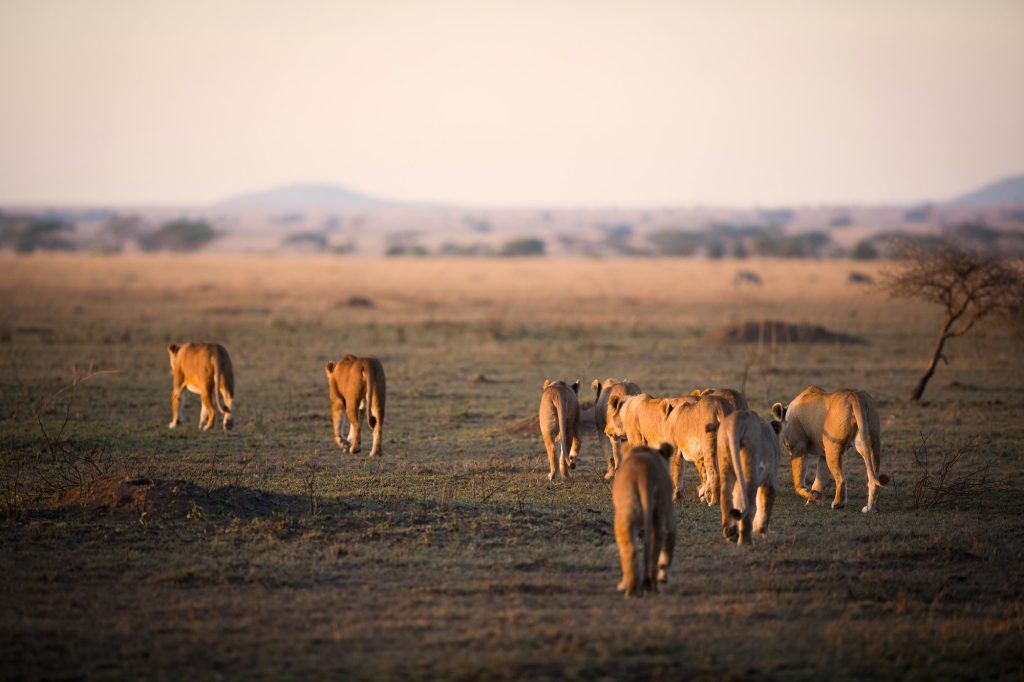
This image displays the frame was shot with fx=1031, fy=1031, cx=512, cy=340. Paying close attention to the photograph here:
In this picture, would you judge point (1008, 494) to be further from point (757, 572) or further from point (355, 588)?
point (355, 588)

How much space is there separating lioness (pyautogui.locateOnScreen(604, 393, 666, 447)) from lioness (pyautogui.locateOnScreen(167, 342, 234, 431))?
6.87 metres

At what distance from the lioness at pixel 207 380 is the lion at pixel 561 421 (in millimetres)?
6039

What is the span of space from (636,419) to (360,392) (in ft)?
14.1

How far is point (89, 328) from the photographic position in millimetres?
32938

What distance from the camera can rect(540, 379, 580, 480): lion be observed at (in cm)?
1372

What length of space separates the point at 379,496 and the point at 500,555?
277 centimetres

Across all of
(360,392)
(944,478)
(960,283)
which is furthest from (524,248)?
(944,478)

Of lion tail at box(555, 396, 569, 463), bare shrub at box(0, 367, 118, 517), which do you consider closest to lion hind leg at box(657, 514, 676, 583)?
lion tail at box(555, 396, 569, 463)

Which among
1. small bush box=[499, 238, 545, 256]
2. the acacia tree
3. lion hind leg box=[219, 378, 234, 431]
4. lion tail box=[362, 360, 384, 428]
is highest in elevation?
small bush box=[499, 238, 545, 256]

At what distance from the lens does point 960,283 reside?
21.3m

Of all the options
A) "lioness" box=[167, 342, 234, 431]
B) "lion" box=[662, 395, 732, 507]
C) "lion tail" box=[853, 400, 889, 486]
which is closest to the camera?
"lion" box=[662, 395, 732, 507]

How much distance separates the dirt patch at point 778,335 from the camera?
100 feet

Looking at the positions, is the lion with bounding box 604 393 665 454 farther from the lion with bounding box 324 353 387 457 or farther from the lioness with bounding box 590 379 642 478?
the lion with bounding box 324 353 387 457

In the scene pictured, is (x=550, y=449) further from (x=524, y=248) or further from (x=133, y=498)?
(x=524, y=248)
